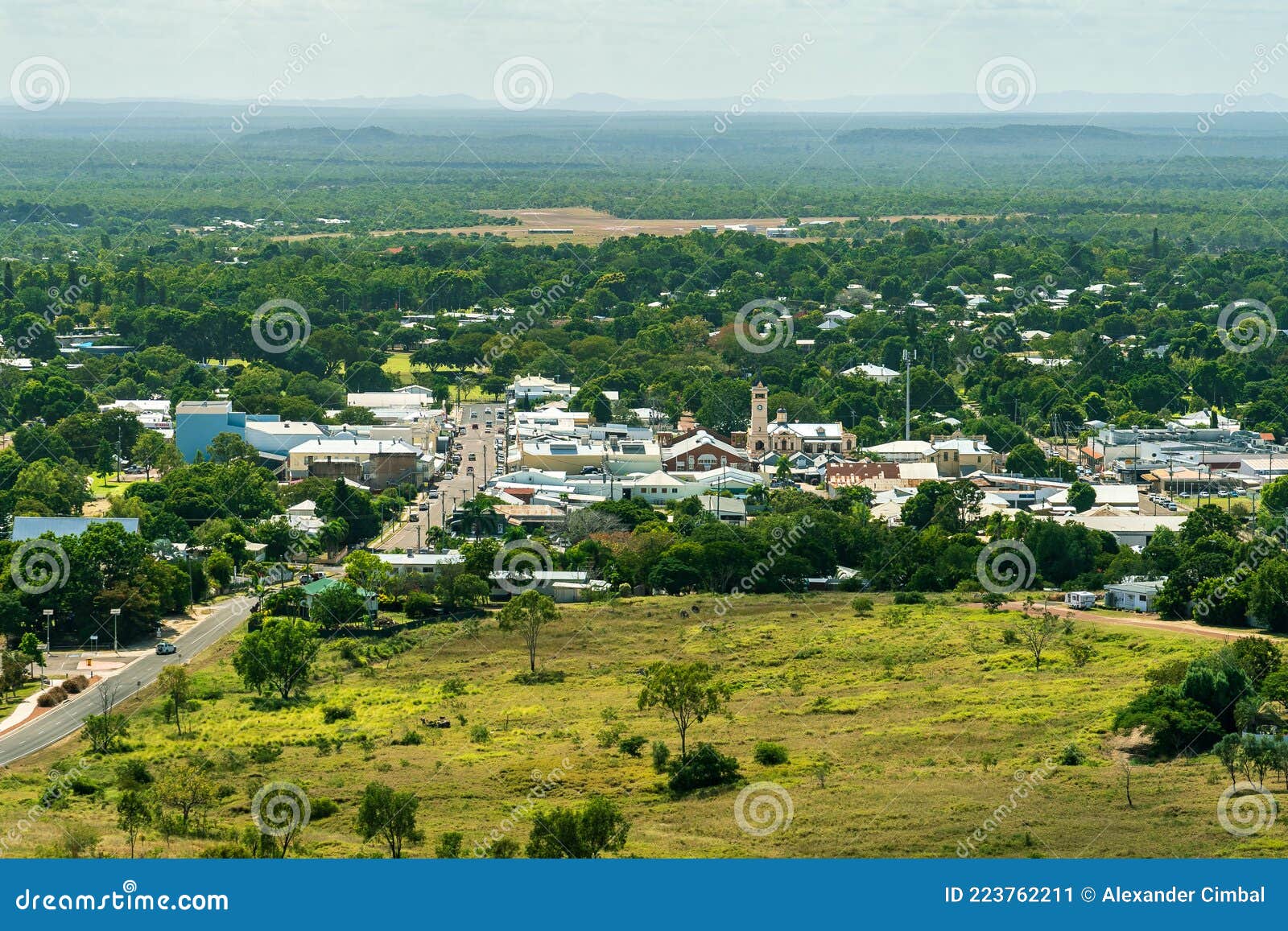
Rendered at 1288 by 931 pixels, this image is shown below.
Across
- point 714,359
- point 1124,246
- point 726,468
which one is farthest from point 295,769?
point 1124,246

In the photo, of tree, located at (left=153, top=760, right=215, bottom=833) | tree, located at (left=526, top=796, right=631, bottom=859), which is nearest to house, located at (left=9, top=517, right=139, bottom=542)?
tree, located at (left=153, top=760, right=215, bottom=833)

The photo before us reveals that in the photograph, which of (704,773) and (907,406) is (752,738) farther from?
(907,406)

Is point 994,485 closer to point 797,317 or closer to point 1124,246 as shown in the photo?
point 797,317

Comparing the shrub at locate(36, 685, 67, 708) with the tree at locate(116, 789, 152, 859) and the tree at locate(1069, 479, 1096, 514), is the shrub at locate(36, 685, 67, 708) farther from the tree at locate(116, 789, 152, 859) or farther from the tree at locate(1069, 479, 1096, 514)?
the tree at locate(1069, 479, 1096, 514)

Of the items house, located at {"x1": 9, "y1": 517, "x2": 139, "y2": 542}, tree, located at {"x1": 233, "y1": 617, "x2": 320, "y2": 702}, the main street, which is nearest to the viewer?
tree, located at {"x1": 233, "y1": 617, "x2": 320, "y2": 702}

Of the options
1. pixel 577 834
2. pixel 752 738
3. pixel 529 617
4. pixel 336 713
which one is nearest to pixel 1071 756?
pixel 752 738

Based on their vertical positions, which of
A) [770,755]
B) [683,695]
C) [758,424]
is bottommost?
[770,755]

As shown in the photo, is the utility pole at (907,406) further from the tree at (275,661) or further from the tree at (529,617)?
the tree at (275,661)
